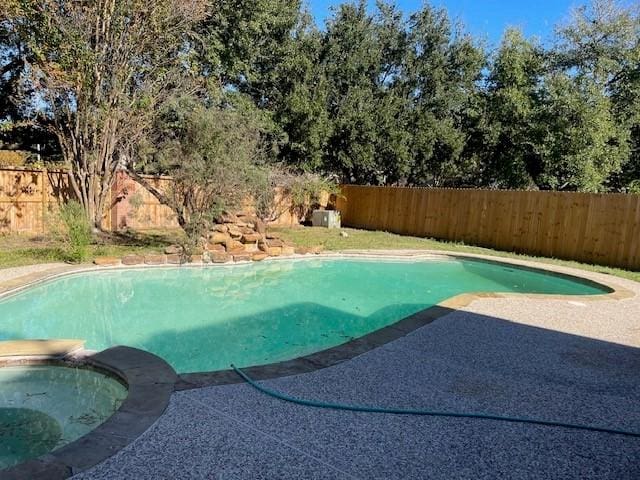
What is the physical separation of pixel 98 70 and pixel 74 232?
13.7 ft

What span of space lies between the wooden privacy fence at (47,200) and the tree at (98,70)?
Answer: 819 millimetres

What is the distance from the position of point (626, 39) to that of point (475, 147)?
240 inches

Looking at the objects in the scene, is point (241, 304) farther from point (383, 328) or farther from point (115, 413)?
point (115, 413)

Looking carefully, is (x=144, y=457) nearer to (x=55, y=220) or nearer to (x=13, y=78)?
(x=55, y=220)

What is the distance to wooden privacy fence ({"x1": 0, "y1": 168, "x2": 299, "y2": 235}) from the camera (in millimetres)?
10938

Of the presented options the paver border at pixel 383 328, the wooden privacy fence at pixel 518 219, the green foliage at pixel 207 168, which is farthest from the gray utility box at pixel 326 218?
the green foliage at pixel 207 168

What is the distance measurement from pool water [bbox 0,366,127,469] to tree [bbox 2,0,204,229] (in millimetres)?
8104

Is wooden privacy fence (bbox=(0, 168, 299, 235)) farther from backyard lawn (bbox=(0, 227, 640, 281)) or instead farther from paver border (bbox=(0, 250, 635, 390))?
paver border (bbox=(0, 250, 635, 390))

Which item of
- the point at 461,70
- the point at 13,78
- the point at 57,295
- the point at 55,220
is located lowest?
the point at 57,295

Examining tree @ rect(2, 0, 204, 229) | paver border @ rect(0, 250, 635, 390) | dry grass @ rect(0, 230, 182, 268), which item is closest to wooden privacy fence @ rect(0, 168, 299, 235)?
dry grass @ rect(0, 230, 182, 268)

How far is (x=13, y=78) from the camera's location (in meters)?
12.2

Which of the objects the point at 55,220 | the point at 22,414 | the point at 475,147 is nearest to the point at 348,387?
the point at 22,414

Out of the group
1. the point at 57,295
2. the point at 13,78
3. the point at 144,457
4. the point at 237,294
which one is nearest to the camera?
the point at 144,457

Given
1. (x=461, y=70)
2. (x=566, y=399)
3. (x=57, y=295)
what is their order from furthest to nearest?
(x=461, y=70), (x=57, y=295), (x=566, y=399)
